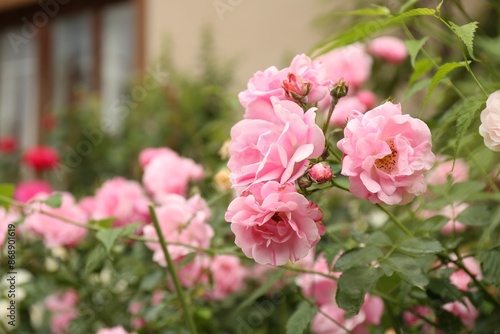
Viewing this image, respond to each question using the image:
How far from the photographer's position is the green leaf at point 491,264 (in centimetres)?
46

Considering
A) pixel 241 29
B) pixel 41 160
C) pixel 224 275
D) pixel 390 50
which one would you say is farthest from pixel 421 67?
pixel 241 29

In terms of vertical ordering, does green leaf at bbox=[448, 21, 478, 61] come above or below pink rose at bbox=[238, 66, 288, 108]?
above

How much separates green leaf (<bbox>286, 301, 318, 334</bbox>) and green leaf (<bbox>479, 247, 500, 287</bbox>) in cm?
12

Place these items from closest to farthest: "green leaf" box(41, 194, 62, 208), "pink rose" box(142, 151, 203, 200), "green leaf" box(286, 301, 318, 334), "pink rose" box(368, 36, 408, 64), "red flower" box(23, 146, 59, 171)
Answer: "green leaf" box(286, 301, 318, 334) < "green leaf" box(41, 194, 62, 208) < "pink rose" box(142, 151, 203, 200) < "pink rose" box(368, 36, 408, 64) < "red flower" box(23, 146, 59, 171)

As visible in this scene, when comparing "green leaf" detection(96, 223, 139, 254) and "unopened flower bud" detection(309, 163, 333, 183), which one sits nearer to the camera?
"unopened flower bud" detection(309, 163, 333, 183)

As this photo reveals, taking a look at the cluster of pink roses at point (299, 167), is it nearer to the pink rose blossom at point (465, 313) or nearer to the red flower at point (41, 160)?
the pink rose blossom at point (465, 313)

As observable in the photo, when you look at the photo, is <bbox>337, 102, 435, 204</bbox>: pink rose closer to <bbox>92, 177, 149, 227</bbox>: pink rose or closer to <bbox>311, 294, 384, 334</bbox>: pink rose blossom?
<bbox>311, 294, 384, 334</bbox>: pink rose blossom

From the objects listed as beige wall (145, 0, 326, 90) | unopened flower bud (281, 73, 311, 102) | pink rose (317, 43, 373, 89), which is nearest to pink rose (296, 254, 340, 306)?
unopened flower bud (281, 73, 311, 102)

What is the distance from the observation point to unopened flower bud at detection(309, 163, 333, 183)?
392 mm

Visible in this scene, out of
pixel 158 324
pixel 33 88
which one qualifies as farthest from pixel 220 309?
pixel 33 88

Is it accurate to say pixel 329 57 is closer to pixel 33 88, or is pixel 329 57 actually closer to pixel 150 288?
pixel 150 288

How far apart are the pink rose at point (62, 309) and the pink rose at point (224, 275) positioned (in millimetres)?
212

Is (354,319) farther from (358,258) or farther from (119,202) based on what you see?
(119,202)

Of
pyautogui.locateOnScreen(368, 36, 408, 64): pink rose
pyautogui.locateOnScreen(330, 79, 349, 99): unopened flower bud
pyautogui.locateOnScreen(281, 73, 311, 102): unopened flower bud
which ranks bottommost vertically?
pyautogui.locateOnScreen(368, 36, 408, 64): pink rose
